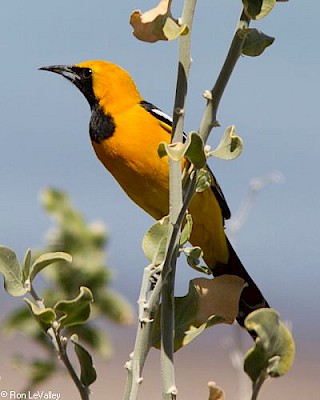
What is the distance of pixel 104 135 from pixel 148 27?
165cm

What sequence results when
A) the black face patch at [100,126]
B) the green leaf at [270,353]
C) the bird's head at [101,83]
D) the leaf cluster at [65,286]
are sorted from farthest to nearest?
the bird's head at [101,83]
the black face patch at [100,126]
the leaf cluster at [65,286]
the green leaf at [270,353]

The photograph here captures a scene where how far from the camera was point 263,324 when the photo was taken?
→ 16.2 inches

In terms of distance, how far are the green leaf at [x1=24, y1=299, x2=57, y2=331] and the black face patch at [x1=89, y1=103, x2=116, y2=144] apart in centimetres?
168

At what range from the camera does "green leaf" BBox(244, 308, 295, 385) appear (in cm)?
41

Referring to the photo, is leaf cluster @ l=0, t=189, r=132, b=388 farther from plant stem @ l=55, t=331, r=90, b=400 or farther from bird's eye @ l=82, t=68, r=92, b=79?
bird's eye @ l=82, t=68, r=92, b=79

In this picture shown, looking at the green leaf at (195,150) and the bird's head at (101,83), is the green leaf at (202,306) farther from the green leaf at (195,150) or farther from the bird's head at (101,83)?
the bird's head at (101,83)

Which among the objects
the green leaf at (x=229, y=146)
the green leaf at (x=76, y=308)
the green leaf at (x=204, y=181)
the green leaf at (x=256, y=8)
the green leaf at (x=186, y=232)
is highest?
the green leaf at (x=256, y=8)

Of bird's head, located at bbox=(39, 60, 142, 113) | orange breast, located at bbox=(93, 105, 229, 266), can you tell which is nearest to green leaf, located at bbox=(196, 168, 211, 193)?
orange breast, located at bbox=(93, 105, 229, 266)

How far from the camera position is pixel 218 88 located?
0.48 m

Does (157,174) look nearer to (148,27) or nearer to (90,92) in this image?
(90,92)

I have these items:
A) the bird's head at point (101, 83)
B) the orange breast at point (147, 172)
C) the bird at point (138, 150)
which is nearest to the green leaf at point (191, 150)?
the bird at point (138, 150)

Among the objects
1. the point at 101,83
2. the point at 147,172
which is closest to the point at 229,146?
the point at 147,172

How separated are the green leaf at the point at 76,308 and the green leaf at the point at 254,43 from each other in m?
0.18

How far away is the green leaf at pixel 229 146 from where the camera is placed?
516 millimetres
